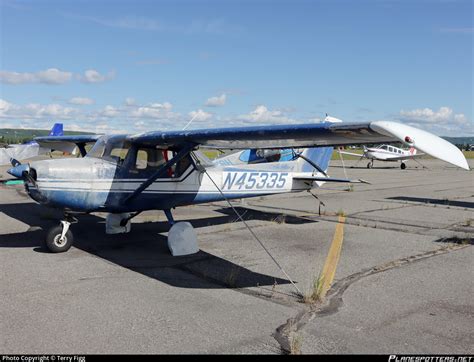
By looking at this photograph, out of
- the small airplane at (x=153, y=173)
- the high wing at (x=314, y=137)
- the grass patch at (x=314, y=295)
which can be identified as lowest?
the grass patch at (x=314, y=295)

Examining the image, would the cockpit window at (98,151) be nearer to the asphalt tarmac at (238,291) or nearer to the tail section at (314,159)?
the asphalt tarmac at (238,291)

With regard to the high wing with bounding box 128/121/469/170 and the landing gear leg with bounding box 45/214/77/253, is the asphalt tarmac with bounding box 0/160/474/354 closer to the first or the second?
the landing gear leg with bounding box 45/214/77/253

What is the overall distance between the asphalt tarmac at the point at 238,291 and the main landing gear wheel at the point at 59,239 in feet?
0.63

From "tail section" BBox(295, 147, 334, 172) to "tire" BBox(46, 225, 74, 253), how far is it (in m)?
6.00

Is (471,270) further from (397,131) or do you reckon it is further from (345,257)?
(397,131)

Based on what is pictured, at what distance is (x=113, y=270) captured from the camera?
21.4ft

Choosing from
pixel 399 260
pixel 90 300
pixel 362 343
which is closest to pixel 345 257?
pixel 399 260

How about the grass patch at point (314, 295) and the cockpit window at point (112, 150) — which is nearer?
the grass patch at point (314, 295)

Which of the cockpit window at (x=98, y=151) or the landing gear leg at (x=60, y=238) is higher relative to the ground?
the cockpit window at (x=98, y=151)

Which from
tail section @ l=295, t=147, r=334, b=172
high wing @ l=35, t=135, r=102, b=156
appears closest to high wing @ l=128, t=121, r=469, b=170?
tail section @ l=295, t=147, r=334, b=172

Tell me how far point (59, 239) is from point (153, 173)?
6.69 feet

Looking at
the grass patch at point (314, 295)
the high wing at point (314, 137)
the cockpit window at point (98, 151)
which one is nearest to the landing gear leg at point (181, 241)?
the high wing at point (314, 137)

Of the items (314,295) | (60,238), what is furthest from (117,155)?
(314,295)

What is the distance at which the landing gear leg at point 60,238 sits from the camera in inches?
293
